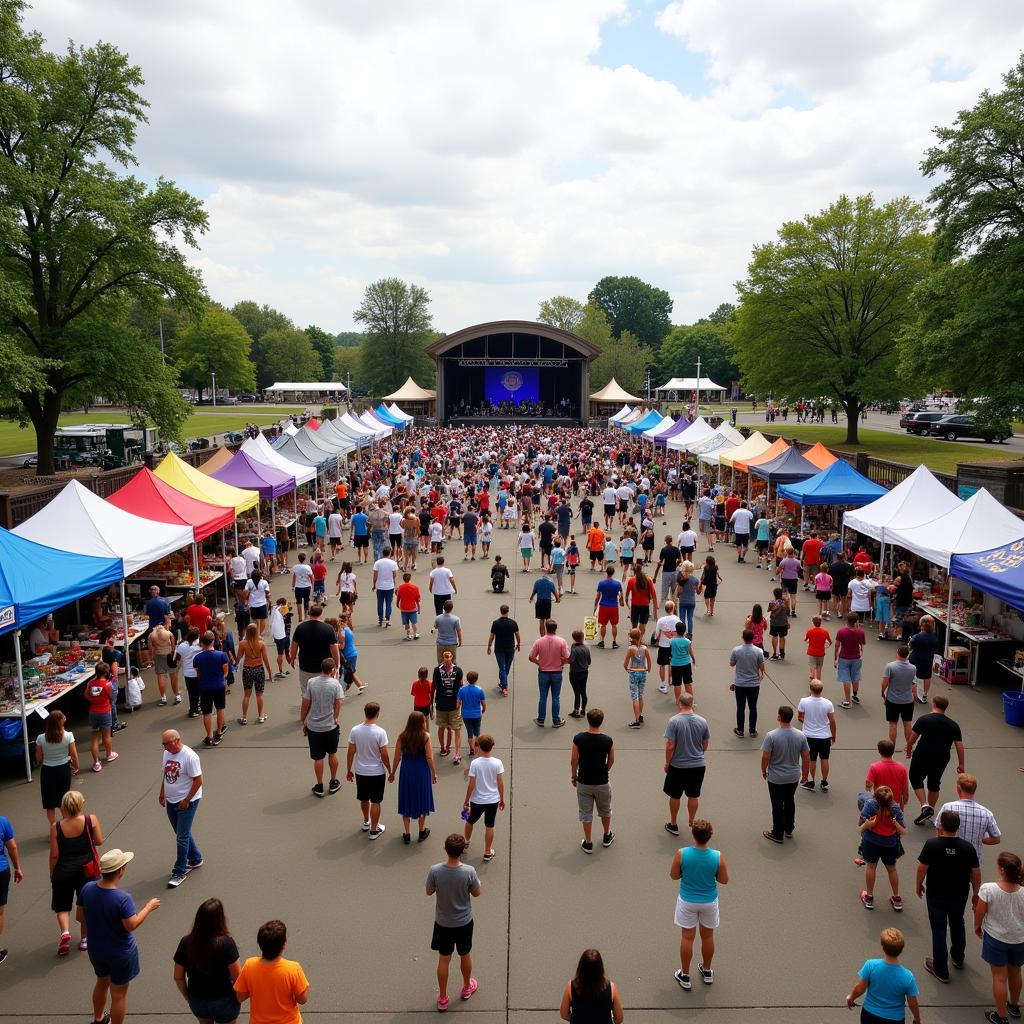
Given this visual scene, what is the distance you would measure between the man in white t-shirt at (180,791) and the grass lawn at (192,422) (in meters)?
26.5

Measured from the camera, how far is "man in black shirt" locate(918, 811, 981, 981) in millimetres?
→ 5332

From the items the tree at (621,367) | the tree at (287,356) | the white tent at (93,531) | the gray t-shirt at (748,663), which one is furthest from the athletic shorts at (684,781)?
the tree at (287,356)

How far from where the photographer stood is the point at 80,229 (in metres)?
26.1

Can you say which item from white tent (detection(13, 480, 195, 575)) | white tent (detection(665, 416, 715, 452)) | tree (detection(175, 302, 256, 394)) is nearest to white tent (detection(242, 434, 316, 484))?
white tent (detection(13, 480, 195, 575))

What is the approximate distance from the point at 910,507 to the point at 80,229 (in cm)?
2579

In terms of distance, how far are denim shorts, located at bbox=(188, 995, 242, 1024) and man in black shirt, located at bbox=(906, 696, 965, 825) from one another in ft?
19.3

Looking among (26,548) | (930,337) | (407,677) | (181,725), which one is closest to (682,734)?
(407,677)

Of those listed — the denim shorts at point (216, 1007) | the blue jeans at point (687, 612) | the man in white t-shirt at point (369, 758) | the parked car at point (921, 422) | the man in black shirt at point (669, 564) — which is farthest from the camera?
the parked car at point (921, 422)

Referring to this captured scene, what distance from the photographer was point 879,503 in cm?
1466

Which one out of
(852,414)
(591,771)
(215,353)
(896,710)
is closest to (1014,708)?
(896,710)

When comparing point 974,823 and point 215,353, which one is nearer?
point 974,823

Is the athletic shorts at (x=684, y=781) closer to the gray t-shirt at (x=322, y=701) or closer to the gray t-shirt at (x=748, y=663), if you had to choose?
the gray t-shirt at (x=748, y=663)

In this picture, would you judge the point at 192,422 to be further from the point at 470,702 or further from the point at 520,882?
the point at 520,882

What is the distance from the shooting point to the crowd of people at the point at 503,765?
15.6ft
